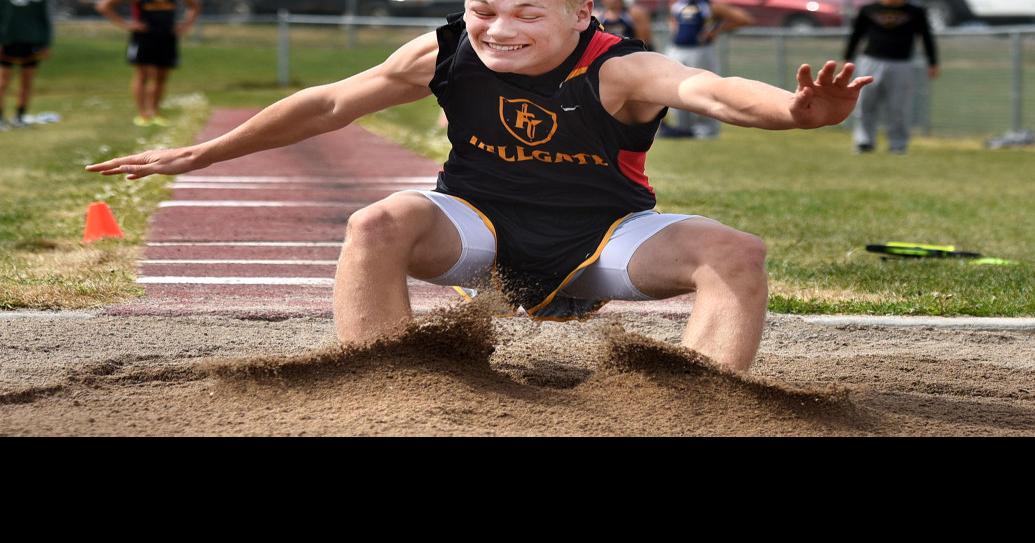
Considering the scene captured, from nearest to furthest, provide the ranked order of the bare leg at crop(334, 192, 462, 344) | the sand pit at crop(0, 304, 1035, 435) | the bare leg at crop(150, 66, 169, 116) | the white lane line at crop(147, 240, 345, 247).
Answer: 1. the sand pit at crop(0, 304, 1035, 435)
2. the bare leg at crop(334, 192, 462, 344)
3. the white lane line at crop(147, 240, 345, 247)
4. the bare leg at crop(150, 66, 169, 116)

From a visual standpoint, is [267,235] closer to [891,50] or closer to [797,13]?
[891,50]

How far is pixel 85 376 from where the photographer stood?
14.5ft

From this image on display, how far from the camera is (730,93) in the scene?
374 cm

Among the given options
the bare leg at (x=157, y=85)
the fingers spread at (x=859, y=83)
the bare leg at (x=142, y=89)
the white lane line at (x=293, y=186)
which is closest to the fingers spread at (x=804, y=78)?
the fingers spread at (x=859, y=83)

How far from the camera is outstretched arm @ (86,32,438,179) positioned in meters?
4.37

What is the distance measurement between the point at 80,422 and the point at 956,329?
11.9ft

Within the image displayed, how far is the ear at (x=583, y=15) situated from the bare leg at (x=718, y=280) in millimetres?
703

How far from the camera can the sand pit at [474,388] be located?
3771 millimetres

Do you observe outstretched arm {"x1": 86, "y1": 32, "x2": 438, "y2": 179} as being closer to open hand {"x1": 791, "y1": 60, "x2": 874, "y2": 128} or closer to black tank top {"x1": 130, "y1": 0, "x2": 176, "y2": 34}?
open hand {"x1": 791, "y1": 60, "x2": 874, "y2": 128}

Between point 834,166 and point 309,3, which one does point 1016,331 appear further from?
point 309,3

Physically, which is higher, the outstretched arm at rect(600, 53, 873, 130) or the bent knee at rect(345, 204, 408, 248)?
the outstretched arm at rect(600, 53, 873, 130)

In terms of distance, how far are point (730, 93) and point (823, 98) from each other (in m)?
0.32

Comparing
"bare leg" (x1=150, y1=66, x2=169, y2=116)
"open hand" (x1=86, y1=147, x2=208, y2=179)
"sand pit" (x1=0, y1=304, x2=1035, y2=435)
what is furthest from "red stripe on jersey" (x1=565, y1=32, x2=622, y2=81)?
"bare leg" (x1=150, y1=66, x2=169, y2=116)
